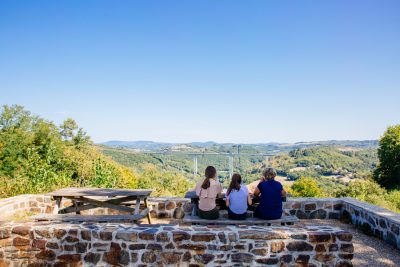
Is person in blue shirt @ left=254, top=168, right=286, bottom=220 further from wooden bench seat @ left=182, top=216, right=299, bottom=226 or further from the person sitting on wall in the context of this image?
the person sitting on wall

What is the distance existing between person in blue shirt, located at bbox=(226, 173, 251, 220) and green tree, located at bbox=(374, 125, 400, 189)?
61.4ft

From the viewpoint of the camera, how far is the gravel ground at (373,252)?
4352 mm

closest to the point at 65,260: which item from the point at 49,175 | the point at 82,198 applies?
the point at 82,198

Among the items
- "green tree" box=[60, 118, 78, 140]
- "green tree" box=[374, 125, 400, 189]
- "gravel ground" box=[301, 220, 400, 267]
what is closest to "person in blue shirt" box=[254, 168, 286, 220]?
"gravel ground" box=[301, 220, 400, 267]

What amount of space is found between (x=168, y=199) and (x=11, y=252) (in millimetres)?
3378

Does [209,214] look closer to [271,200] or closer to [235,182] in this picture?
[235,182]

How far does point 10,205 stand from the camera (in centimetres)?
579

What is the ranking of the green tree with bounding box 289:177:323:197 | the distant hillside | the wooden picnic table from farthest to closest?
the distant hillside < the green tree with bounding box 289:177:323:197 < the wooden picnic table

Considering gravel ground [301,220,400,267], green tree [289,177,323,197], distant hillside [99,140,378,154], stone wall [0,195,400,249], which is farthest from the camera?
distant hillside [99,140,378,154]

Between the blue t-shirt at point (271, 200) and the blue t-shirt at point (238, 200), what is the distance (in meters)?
0.27

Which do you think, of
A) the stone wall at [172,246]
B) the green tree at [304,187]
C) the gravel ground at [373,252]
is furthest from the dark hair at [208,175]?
the green tree at [304,187]

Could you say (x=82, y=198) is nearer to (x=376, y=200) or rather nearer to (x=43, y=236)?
(x=43, y=236)

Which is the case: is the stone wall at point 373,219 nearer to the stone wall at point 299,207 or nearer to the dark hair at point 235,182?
the stone wall at point 299,207

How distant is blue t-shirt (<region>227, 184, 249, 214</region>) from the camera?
481 cm
